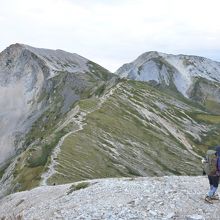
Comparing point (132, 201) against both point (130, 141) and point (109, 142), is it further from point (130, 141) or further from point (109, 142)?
point (130, 141)


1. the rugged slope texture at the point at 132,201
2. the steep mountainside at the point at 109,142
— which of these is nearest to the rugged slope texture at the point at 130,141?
the steep mountainside at the point at 109,142

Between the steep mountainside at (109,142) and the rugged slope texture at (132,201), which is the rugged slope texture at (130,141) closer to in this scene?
the steep mountainside at (109,142)

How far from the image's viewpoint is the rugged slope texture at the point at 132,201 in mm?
26797

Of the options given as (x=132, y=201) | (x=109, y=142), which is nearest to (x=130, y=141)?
(x=109, y=142)

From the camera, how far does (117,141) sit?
122 meters

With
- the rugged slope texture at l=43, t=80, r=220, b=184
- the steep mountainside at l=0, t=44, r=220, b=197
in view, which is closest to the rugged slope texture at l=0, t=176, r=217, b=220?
the steep mountainside at l=0, t=44, r=220, b=197

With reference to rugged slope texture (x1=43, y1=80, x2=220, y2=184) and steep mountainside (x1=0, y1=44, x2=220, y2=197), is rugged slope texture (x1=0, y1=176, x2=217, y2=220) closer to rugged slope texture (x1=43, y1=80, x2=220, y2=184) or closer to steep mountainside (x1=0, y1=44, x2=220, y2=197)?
steep mountainside (x1=0, y1=44, x2=220, y2=197)

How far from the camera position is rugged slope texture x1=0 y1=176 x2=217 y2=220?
2680 cm

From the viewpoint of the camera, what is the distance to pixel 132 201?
94.9ft

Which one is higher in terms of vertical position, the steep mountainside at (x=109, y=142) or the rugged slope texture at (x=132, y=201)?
the rugged slope texture at (x=132, y=201)

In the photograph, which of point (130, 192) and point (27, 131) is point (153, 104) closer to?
point (27, 131)

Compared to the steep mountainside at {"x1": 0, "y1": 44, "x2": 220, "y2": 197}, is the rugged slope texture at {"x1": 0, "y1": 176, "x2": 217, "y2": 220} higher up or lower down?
higher up

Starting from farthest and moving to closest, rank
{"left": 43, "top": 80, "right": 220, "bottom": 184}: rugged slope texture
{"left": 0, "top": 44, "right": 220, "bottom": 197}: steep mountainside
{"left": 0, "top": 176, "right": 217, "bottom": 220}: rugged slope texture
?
{"left": 43, "top": 80, "right": 220, "bottom": 184}: rugged slope texture
{"left": 0, "top": 44, "right": 220, "bottom": 197}: steep mountainside
{"left": 0, "top": 176, "right": 217, "bottom": 220}: rugged slope texture

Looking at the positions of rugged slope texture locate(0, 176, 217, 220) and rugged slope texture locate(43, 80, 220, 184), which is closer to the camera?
rugged slope texture locate(0, 176, 217, 220)
